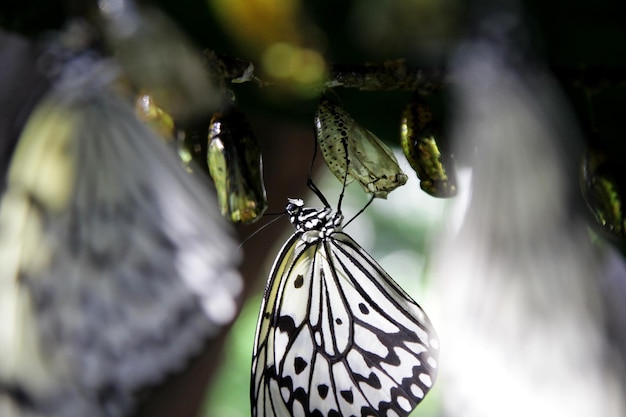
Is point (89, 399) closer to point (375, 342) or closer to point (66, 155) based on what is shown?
point (66, 155)

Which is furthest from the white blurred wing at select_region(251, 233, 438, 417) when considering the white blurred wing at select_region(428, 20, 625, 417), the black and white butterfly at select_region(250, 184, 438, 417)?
the white blurred wing at select_region(428, 20, 625, 417)

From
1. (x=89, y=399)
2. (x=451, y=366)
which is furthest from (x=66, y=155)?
(x=451, y=366)

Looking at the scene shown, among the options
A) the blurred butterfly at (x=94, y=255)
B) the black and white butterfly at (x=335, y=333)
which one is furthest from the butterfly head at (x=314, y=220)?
the blurred butterfly at (x=94, y=255)

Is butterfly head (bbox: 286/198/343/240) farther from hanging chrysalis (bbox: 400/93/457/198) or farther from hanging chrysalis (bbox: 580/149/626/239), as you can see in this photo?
hanging chrysalis (bbox: 580/149/626/239)

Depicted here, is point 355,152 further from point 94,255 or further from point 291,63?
point 94,255

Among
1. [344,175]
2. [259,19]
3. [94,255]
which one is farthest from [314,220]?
[94,255]
